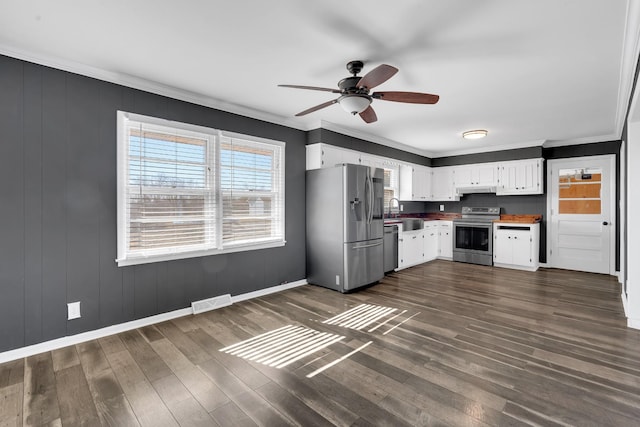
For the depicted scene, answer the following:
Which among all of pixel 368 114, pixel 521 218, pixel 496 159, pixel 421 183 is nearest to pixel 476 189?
pixel 496 159

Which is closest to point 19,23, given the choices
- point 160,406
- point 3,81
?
point 3,81

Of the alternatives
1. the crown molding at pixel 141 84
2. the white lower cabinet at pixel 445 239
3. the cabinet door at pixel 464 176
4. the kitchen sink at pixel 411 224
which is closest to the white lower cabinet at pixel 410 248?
the kitchen sink at pixel 411 224

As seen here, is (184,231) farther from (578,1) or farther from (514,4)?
(578,1)

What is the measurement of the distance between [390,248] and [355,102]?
11.1 feet

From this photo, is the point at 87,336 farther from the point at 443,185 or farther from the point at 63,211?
the point at 443,185

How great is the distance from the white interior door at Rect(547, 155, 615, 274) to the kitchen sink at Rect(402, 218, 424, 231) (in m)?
2.48

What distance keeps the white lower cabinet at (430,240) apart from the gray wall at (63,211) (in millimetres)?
4942

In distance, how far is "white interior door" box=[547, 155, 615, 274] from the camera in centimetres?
558

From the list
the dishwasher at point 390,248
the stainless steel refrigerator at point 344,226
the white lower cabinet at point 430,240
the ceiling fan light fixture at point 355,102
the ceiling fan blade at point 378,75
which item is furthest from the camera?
the white lower cabinet at point 430,240

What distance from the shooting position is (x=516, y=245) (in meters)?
5.95

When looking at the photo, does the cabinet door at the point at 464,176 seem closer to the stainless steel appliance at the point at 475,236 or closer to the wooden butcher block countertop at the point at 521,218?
the stainless steel appliance at the point at 475,236

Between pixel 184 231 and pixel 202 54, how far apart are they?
1.89 meters

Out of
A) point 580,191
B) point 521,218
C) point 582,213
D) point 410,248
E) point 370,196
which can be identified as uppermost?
point 580,191

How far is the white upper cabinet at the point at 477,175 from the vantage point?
653 centimetres
